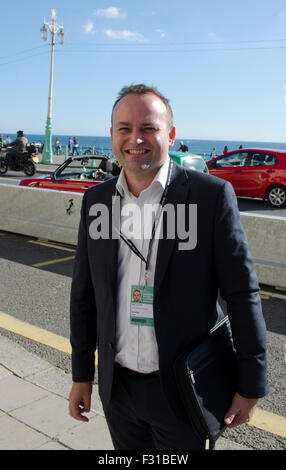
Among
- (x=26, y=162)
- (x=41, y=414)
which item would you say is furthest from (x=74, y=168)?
(x=26, y=162)

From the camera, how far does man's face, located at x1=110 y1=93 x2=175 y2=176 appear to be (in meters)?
1.55

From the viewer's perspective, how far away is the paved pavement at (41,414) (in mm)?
2521

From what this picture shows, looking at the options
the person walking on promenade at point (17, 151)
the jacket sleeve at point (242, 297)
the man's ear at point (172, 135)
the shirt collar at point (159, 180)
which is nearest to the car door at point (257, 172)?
the person walking on promenade at point (17, 151)

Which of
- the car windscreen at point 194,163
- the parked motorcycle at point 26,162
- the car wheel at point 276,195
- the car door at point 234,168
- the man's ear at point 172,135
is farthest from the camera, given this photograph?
the parked motorcycle at point 26,162

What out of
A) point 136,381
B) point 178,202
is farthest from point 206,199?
point 136,381

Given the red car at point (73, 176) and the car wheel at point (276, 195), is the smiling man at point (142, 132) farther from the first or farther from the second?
the car wheel at point (276, 195)

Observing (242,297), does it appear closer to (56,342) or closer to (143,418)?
(143,418)

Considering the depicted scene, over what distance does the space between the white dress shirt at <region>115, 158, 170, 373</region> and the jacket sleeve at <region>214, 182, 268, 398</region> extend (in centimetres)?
23

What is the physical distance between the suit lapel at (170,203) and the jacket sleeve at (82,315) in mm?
384

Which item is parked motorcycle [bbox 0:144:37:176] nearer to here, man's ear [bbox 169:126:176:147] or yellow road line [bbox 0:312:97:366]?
yellow road line [bbox 0:312:97:366]

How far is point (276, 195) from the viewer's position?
513 inches

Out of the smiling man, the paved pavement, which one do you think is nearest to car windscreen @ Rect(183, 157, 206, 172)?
the paved pavement
